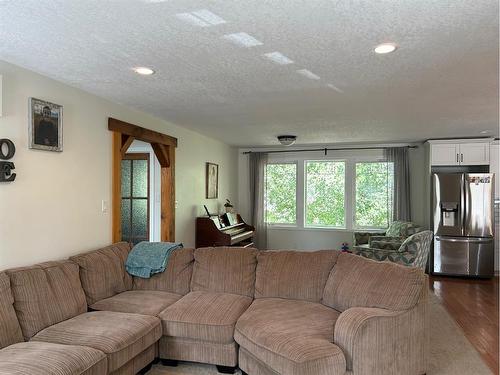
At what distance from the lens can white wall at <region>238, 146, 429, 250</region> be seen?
21.1ft

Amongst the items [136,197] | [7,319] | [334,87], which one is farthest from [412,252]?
[136,197]

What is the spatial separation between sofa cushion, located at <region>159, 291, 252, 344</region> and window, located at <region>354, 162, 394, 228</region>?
445cm

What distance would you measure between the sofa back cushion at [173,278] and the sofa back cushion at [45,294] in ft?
2.13

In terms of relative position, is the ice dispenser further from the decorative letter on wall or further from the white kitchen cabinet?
the decorative letter on wall

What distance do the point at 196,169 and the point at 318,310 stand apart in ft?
11.0

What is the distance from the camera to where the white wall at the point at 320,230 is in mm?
6426

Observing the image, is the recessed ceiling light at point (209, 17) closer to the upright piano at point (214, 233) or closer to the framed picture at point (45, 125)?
the framed picture at point (45, 125)

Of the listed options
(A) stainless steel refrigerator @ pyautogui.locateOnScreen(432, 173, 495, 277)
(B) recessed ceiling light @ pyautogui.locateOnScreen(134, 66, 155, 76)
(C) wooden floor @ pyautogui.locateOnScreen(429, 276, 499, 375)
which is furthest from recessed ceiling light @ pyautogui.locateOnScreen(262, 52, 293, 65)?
(A) stainless steel refrigerator @ pyautogui.locateOnScreen(432, 173, 495, 277)

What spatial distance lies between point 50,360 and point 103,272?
1.22 m

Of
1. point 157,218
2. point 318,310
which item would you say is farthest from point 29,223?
point 157,218

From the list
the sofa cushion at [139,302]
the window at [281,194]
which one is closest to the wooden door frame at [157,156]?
the sofa cushion at [139,302]

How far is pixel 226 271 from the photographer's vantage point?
3242 mm

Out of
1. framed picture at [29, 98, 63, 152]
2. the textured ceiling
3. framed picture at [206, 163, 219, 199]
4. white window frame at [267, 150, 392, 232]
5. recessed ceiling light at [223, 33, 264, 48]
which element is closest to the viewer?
the textured ceiling

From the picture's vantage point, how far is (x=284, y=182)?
23.8 ft
